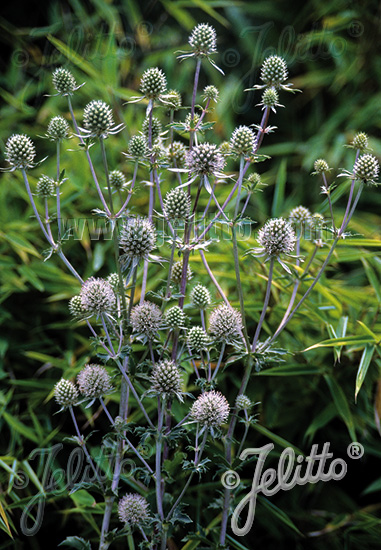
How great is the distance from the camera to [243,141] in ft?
2.97

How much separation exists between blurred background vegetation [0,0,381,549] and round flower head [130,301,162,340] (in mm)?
377

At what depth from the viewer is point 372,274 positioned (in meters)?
1.46

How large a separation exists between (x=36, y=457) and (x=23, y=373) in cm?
30

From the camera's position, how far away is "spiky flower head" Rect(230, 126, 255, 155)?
0.90 m

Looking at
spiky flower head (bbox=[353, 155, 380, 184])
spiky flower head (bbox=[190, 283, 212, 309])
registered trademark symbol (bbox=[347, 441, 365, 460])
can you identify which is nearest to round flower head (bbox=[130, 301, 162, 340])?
spiky flower head (bbox=[190, 283, 212, 309])

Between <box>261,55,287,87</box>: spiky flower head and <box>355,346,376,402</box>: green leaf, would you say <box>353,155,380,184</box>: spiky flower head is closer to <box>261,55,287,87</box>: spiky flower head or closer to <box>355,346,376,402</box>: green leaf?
<box>261,55,287,87</box>: spiky flower head

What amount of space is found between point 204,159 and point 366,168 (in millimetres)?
289

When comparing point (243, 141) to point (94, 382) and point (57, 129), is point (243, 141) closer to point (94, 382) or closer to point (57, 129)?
point (57, 129)

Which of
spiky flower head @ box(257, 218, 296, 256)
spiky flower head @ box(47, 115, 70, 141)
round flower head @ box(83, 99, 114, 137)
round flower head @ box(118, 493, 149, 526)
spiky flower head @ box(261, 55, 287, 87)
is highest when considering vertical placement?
spiky flower head @ box(261, 55, 287, 87)

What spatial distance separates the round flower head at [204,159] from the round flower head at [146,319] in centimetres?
24

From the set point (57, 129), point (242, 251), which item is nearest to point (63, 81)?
point (57, 129)

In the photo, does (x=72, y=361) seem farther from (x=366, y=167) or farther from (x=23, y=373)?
(x=366, y=167)

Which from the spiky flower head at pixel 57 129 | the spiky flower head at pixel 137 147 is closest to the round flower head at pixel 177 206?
the spiky flower head at pixel 137 147

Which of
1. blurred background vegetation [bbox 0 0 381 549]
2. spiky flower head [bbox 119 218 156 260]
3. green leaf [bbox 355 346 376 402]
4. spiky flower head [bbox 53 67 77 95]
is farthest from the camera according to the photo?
blurred background vegetation [bbox 0 0 381 549]
